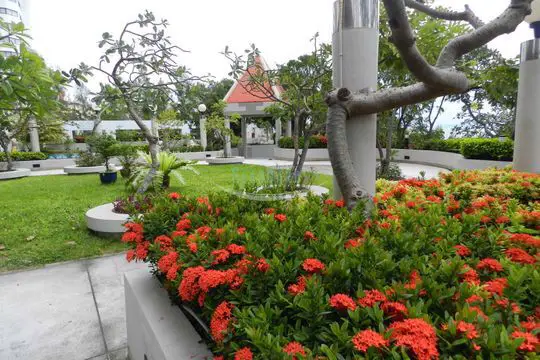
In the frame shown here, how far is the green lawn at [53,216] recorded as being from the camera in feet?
15.3

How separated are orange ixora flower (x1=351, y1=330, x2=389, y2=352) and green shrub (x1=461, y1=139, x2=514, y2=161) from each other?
39.1ft

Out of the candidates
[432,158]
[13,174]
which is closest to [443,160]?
[432,158]

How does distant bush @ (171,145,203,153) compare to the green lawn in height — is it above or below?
above

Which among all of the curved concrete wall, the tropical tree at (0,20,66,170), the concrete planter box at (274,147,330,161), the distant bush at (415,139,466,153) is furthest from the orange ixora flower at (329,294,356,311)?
the concrete planter box at (274,147,330,161)

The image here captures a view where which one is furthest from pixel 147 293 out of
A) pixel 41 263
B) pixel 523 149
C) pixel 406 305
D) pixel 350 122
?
pixel 523 149

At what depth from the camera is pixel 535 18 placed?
17.5ft

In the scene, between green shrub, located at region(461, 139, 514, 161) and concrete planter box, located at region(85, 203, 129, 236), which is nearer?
concrete planter box, located at region(85, 203, 129, 236)

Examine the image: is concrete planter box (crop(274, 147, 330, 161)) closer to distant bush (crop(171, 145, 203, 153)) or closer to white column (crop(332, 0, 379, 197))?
distant bush (crop(171, 145, 203, 153))

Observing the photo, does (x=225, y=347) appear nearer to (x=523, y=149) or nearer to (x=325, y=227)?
(x=325, y=227)

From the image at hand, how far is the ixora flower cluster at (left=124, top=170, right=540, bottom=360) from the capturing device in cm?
111

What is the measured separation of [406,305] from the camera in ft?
4.21

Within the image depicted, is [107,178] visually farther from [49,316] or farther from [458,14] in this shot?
[458,14]

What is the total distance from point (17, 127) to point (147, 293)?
15027mm

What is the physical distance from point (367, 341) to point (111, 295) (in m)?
3.11
